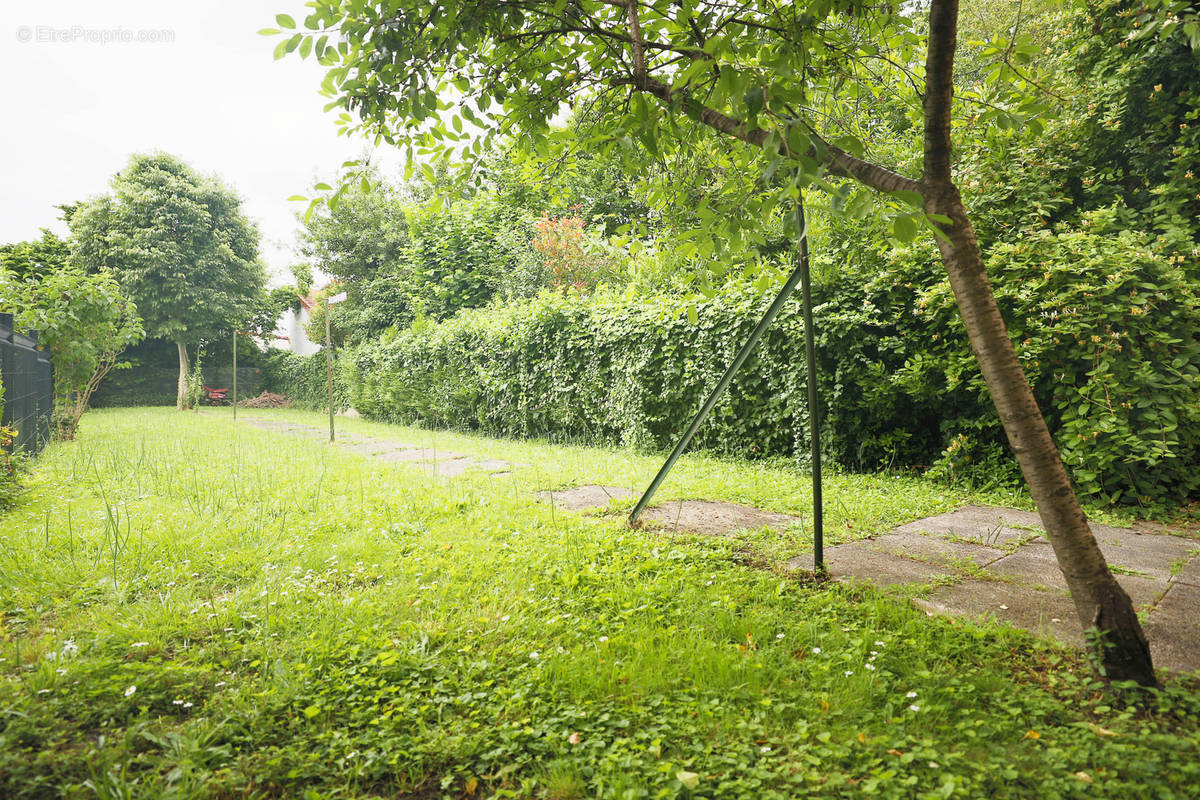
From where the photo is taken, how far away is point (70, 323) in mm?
8805

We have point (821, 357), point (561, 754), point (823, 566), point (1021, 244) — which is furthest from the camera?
point (821, 357)

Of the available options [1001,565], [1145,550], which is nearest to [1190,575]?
[1145,550]

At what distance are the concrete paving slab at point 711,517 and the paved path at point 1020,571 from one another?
2.08ft

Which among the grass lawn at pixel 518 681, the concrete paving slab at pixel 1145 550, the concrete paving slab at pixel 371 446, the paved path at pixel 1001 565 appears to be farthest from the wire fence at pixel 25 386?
the concrete paving slab at pixel 1145 550

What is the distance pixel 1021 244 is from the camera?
177 inches

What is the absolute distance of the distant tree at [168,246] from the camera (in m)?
20.8

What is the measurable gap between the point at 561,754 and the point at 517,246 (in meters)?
14.2

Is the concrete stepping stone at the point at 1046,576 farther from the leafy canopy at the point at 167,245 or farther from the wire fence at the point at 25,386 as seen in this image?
the leafy canopy at the point at 167,245

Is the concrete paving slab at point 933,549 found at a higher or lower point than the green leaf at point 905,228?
lower

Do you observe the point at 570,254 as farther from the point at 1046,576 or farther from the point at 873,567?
the point at 1046,576

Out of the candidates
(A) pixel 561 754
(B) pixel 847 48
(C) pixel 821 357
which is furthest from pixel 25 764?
(C) pixel 821 357

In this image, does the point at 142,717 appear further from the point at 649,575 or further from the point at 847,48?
the point at 847,48

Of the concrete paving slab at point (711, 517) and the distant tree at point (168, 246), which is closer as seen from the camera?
the concrete paving slab at point (711, 517)

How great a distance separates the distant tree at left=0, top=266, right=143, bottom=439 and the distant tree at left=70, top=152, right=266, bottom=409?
1293 cm
